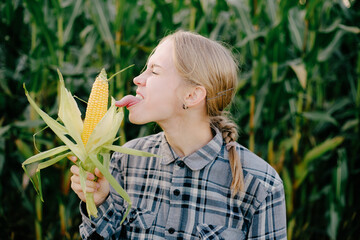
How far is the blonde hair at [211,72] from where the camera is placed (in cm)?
121

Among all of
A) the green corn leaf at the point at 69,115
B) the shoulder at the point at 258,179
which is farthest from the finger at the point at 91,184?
the shoulder at the point at 258,179

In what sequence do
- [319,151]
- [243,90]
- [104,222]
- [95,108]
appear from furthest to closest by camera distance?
1. [243,90]
2. [319,151]
3. [104,222]
4. [95,108]

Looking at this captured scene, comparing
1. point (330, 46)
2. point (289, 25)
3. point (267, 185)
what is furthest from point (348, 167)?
point (267, 185)

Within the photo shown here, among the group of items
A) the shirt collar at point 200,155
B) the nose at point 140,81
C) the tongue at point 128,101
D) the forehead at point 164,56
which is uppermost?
the forehead at point 164,56

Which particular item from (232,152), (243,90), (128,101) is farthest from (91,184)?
(243,90)

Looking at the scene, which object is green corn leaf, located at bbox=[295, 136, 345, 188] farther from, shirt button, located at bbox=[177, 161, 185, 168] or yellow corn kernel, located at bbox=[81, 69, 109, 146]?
yellow corn kernel, located at bbox=[81, 69, 109, 146]

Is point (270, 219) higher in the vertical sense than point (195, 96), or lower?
lower

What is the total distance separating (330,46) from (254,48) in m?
0.63

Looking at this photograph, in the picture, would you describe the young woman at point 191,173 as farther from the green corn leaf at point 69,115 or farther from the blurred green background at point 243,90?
the blurred green background at point 243,90

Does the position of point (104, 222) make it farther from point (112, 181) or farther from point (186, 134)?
point (186, 134)

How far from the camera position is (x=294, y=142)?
2.45 metres

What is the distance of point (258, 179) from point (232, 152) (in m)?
0.13

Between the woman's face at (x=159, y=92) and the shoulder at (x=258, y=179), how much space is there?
32 centimetres

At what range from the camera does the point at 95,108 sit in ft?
3.61
